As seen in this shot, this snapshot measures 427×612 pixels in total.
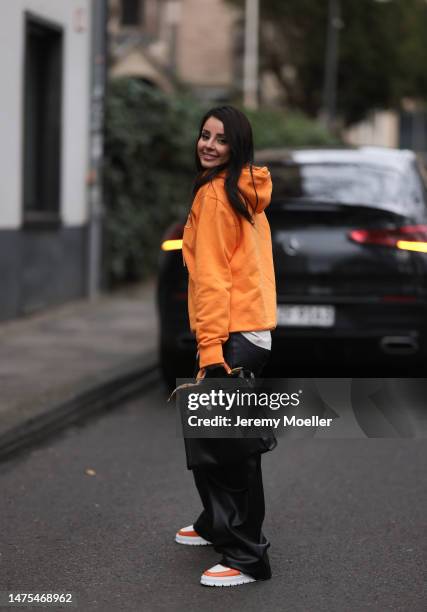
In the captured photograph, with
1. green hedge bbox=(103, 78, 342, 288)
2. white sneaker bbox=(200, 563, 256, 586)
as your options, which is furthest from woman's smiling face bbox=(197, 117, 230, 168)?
green hedge bbox=(103, 78, 342, 288)

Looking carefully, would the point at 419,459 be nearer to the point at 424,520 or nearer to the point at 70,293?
the point at 424,520

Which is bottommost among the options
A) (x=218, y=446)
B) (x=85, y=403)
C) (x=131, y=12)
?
(x=85, y=403)

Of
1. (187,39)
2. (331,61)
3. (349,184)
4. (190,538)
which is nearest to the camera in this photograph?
(190,538)

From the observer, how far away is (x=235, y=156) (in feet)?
13.5

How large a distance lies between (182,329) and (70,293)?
18.2 ft

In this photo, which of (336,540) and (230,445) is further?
(336,540)

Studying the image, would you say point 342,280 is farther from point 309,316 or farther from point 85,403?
point 85,403

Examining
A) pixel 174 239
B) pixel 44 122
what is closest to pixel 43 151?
pixel 44 122

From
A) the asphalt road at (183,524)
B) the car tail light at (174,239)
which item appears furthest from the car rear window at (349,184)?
the asphalt road at (183,524)

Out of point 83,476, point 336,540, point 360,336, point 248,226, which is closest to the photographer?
point 248,226

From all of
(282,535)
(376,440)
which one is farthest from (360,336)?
(282,535)

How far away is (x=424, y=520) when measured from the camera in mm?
5133

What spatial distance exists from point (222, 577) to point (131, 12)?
49188 mm

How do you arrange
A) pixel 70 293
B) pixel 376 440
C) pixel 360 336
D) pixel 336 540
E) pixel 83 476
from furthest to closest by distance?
pixel 70 293
pixel 360 336
pixel 376 440
pixel 83 476
pixel 336 540
